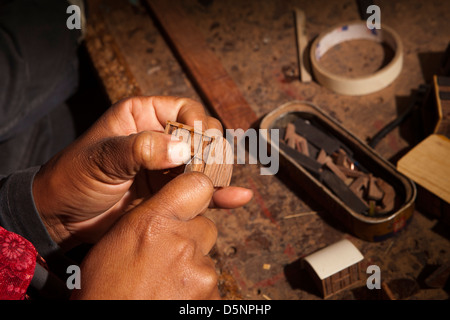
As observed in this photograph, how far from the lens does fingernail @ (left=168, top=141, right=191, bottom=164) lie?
1104 millimetres

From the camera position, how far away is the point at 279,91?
2094mm

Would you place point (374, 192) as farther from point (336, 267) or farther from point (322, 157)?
point (336, 267)

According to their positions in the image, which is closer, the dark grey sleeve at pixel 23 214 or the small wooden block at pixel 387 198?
the dark grey sleeve at pixel 23 214

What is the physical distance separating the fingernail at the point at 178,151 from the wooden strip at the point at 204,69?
805 mm

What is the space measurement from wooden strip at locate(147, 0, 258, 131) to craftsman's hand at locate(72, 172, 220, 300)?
0.94 metres

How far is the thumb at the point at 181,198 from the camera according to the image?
1036mm

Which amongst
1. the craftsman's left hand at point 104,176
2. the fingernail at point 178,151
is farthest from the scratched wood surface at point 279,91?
the fingernail at point 178,151

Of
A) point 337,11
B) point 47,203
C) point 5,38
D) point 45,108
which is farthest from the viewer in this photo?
point 337,11

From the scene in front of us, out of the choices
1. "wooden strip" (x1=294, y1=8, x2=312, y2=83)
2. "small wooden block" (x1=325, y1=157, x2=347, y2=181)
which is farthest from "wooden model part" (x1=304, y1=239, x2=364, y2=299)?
"wooden strip" (x1=294, y1=8, x2=312, y2=83)

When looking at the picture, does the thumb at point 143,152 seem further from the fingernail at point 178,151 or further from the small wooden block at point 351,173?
the small wooden block at point 351,173

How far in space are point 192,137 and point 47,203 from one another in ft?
2.06

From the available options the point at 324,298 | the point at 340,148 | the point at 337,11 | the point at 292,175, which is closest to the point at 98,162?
the point at 292,175

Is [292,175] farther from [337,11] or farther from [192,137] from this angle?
[337,11]

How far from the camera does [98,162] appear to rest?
1.21 meters
